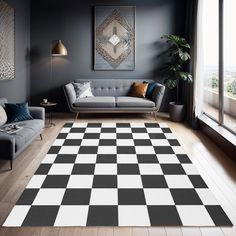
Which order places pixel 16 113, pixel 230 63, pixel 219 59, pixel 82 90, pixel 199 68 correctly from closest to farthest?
pixel 16 113 → pixel 230 63 → pixel 219 59 → pixel 199 68 → pixel 82 90

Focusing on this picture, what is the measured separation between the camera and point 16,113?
418cm

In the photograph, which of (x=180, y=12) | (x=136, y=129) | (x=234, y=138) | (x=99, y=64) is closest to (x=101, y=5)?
(x=99, y=64)

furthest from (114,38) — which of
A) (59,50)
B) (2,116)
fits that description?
(2,116)

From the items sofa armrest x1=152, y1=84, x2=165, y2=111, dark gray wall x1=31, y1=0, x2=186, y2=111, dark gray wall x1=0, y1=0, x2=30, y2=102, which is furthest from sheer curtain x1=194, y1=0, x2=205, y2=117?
dark gray wall x1=0, y1=0, x2=30, y2=102

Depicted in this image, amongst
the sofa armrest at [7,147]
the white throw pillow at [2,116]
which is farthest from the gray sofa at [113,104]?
Result: the sofa armrest at [7,147]

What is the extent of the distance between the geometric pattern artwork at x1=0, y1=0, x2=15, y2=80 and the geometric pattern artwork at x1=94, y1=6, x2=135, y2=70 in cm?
197

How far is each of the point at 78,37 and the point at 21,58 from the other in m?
1.39

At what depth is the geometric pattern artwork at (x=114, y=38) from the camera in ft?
21.4

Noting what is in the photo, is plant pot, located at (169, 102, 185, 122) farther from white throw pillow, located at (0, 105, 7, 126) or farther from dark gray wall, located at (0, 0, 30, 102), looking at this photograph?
white throw pillow, located at (0, 105, 7, 126)

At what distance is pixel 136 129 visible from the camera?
5.19m

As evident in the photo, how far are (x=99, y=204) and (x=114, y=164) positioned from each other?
100 cm

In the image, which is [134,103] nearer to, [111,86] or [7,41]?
[111,86]

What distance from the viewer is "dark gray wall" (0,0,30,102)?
17.7 ft

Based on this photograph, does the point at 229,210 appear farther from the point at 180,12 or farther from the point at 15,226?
the point at 180,12
